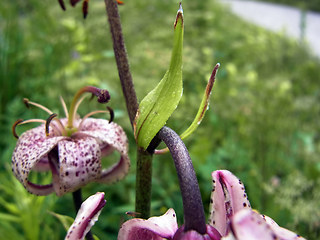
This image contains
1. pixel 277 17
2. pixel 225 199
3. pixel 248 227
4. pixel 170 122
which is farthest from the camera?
pixel 277 17

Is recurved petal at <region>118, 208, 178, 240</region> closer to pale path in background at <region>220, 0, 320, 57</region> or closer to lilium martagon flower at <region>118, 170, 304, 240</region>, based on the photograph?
lilium martagon flower at <region>118, 170, 304, 240</region>

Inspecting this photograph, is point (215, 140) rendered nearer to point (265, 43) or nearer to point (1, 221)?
point (1, 221)

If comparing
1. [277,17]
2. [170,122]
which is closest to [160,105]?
[170,122]

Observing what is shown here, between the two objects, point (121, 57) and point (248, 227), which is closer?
point (248, 227)

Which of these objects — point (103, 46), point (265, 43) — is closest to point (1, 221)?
point (103, 46)

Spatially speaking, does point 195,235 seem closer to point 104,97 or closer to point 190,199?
point 190,199

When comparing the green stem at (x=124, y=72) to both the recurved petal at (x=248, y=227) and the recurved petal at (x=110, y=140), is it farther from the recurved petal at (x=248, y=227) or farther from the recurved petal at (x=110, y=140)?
the recurved petal at (x=248, y=227)
